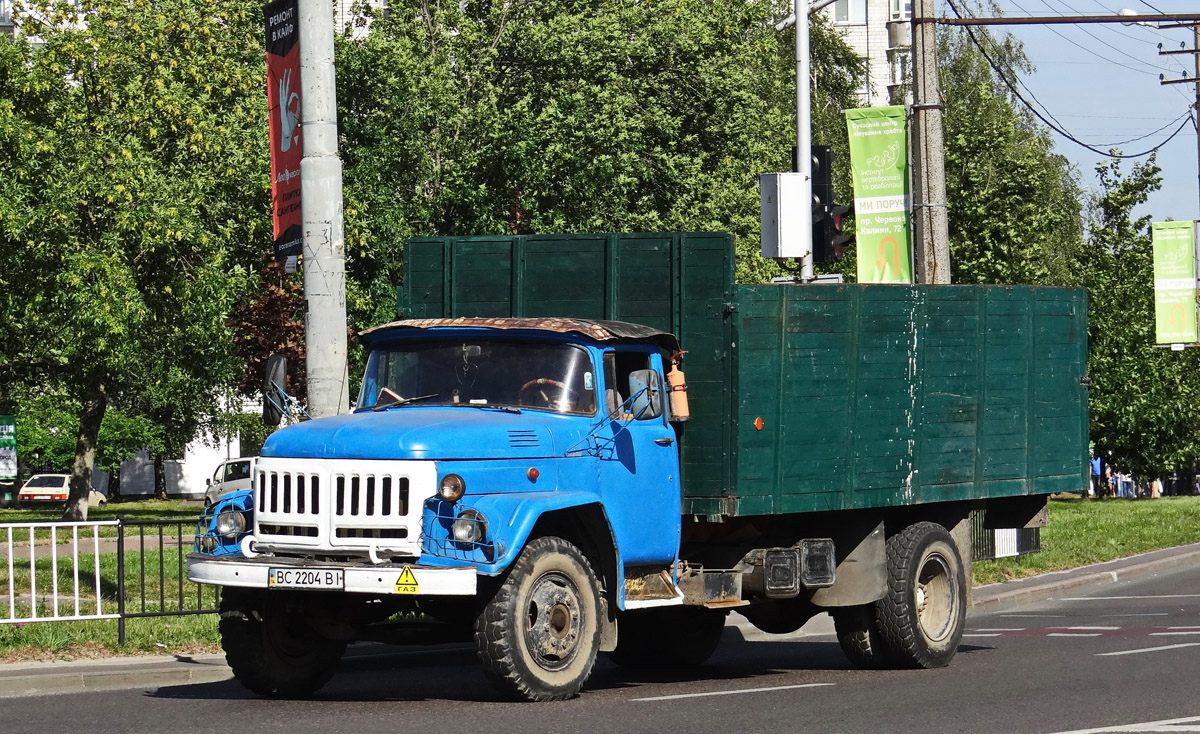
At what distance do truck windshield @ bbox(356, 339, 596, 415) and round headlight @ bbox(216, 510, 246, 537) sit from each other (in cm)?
126

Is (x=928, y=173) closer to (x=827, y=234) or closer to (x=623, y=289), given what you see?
(x=827, y=234)

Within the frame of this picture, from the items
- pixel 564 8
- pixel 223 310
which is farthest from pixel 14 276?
pixel 564 8

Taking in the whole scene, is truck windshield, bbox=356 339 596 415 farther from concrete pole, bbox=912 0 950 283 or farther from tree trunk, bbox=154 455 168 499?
tree trunk, bbox=154 455 168 499

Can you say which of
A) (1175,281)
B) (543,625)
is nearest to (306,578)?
(543,625)

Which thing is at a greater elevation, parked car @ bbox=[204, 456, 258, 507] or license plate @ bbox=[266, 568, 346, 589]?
license plate @ bbox=[266, 568, 346, 589]

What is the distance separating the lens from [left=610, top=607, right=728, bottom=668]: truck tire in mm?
14289

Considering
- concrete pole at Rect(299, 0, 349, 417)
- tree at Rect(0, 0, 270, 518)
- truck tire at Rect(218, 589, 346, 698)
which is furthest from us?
tree at Rect(0, 0, 270, 518)

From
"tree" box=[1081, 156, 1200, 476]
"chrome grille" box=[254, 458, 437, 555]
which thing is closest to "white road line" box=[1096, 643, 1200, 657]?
"chrome grille" box=[254, 458, 437, 555]

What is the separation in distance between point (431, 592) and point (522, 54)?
28474 mm

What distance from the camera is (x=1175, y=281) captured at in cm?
3947

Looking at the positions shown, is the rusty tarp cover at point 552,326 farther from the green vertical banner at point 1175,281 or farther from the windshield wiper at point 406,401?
the green vertical banner at point 1175,281

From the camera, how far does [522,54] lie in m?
37.2

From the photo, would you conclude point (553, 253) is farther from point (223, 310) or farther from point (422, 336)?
point (223, 310)

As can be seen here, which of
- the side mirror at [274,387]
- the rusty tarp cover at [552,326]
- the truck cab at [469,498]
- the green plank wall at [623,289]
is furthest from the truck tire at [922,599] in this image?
the side mirror at [274,387]
